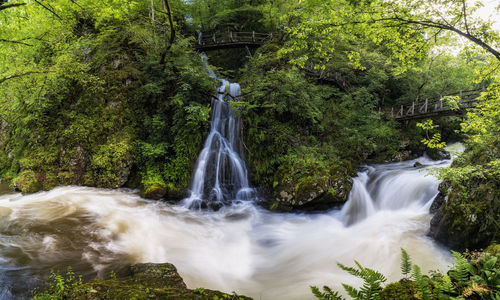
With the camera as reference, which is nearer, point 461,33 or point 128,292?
point 128,292

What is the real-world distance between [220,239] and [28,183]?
7.17 m

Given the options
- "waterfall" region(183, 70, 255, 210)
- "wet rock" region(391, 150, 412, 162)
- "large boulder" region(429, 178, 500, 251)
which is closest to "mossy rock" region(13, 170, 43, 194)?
"waterfall" region(183, 70, 255, 210)

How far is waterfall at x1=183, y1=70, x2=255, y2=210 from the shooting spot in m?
8.66

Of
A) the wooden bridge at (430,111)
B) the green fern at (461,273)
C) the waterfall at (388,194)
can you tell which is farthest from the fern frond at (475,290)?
the wooden bridge at (430,111)

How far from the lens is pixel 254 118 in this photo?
9.98 meters

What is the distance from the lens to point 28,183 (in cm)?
803

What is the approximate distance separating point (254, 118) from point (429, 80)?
13600 millimetres

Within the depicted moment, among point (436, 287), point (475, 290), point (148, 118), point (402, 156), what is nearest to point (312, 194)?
point (436, 287)

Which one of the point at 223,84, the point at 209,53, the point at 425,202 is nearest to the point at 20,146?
the point at 223,84

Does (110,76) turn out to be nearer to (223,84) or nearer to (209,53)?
(223,84)

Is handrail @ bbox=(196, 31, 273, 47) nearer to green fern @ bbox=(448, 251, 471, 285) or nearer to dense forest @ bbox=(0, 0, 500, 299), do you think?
dense forest @ bbox=(0, 0, 500, 299)

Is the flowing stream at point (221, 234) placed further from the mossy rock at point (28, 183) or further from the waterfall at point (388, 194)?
the mossy rock at point (28, 183)

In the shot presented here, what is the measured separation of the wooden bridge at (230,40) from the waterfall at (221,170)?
7.42 m

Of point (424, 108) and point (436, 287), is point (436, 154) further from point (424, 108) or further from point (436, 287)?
point (436, 287)
